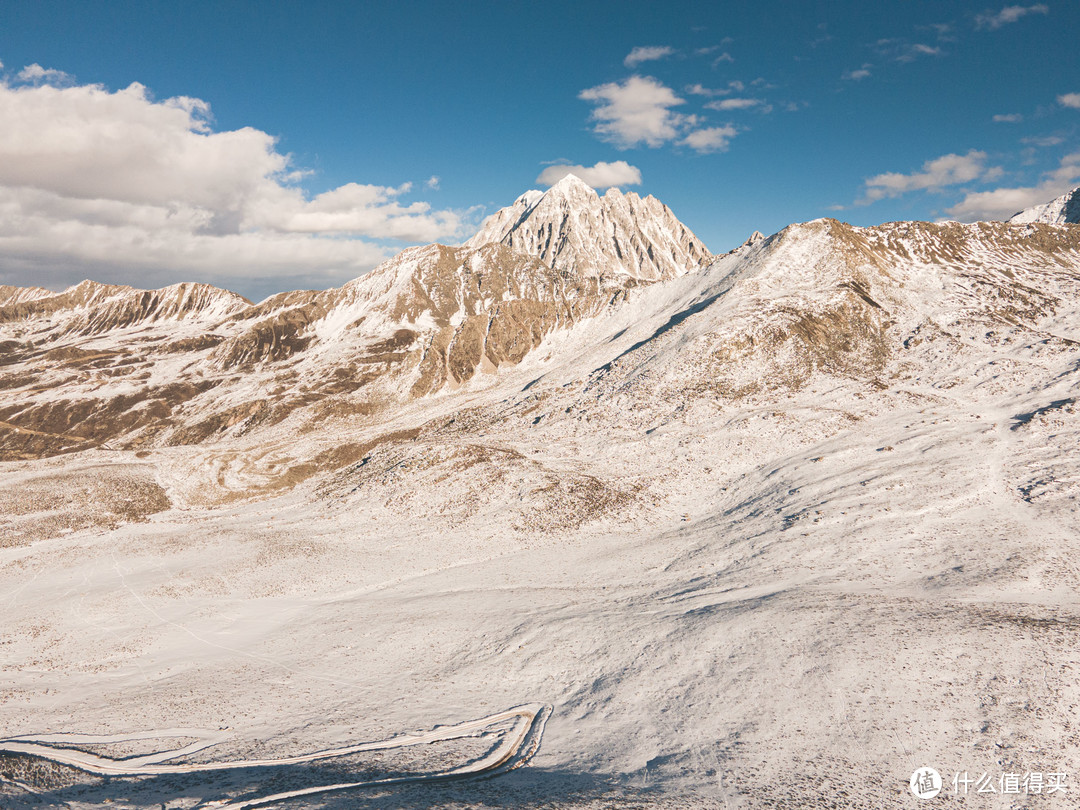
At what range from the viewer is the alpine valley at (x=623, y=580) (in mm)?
17266

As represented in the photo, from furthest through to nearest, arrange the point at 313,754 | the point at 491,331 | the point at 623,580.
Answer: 1. the point at 491,331
2. the point at 623,580
3. the point at 313,754

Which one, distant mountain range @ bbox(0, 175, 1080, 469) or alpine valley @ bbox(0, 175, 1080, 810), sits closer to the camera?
alpine valley @ bbox(0, 175, 1080, 810)

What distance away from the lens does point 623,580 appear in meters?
33.7

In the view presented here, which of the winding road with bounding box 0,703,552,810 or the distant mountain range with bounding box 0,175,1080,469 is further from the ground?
the distant mountain range with bounding box 0,175,1080,469

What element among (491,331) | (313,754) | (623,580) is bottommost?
(313,754)

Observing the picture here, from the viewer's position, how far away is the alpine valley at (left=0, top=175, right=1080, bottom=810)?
1727 centimetres

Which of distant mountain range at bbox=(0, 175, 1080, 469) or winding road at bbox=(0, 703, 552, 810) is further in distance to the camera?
distant mountain range at bbox=(0, 175, 1080, 469)

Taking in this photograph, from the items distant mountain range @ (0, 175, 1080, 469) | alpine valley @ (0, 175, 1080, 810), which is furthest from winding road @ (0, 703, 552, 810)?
distant mountain range @ (0, 175, 1080, 469)

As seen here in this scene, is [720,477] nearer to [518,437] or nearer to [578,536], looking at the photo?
[578,536]

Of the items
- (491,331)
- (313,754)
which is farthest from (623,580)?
(491,331)

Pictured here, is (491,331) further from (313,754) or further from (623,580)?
(313,754)

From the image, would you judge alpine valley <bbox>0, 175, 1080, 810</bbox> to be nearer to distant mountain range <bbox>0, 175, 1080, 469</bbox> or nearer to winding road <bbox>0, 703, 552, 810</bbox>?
winding road <bbox>0, 703, 552, 810</bbox>

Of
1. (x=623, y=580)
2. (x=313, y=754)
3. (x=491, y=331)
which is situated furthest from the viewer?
(x=491, y=331)

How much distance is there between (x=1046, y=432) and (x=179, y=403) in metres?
159
